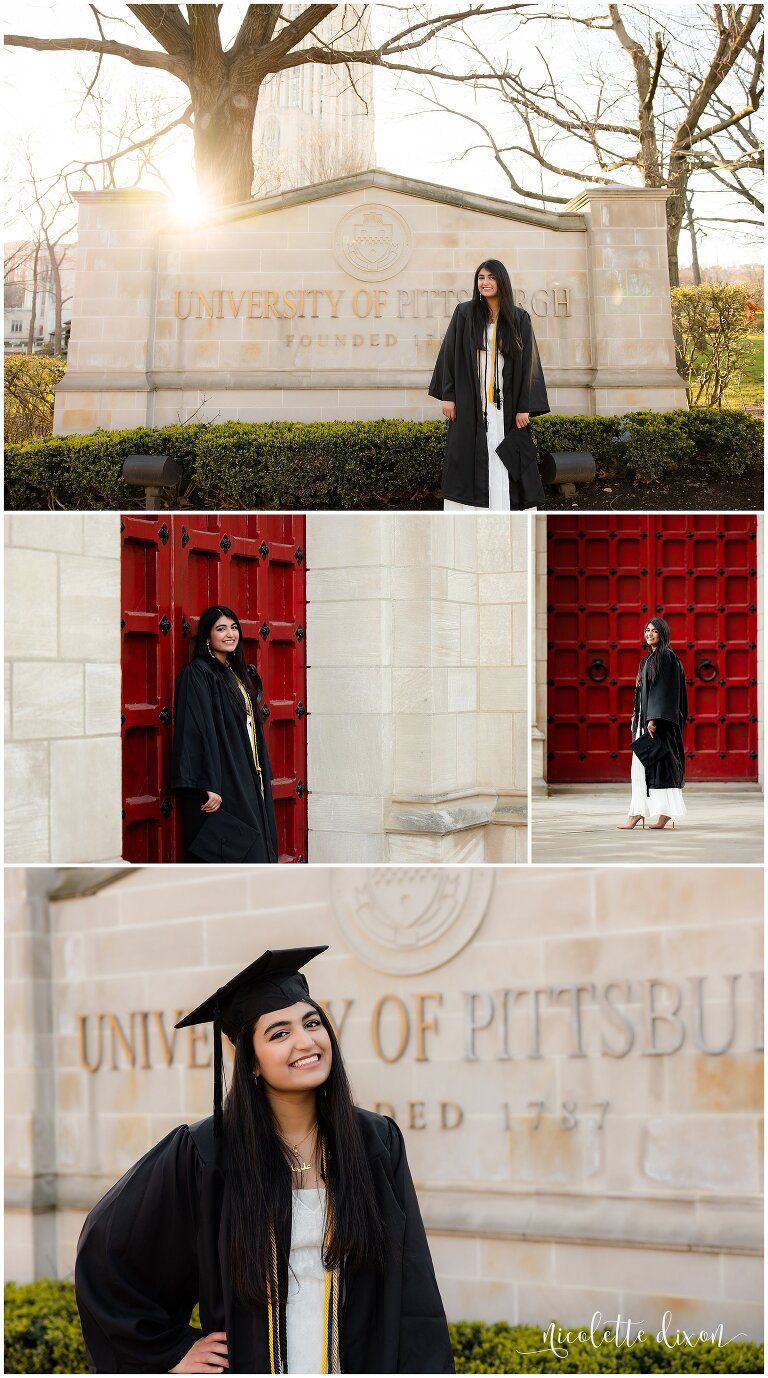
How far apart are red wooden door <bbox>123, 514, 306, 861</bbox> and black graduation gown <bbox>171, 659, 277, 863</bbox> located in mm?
131

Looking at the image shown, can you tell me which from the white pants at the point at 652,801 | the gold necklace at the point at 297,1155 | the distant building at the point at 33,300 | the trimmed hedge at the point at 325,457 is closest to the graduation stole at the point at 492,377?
the white pants at the point at 652,801

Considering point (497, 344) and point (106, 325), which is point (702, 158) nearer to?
point (106, 325)

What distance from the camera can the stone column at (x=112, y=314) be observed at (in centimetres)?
1109

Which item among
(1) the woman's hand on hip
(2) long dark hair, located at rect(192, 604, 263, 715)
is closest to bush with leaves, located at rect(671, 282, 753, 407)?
(2) long dark hair, located at rect(192, 604, 263, 715)

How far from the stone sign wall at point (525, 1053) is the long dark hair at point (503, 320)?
3266 millimetres

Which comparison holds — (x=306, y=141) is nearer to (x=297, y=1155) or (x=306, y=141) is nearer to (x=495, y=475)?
(x=495, y=475)

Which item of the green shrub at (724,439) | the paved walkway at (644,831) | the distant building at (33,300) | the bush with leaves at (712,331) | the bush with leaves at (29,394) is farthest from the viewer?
the distant building at (33,300)

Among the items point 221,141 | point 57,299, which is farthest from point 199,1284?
point 57,299

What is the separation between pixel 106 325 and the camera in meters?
11.3

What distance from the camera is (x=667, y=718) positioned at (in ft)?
24.2

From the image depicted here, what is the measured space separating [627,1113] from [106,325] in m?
9.04

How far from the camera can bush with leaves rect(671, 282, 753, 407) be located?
1455 cm

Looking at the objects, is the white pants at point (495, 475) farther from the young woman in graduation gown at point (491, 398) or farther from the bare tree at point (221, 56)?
the bare tree at point (221, 56)

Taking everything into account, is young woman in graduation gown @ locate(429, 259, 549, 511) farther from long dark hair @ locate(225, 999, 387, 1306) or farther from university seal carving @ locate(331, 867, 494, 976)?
long dark hair @ locate(225, 999, 387, 1306)
